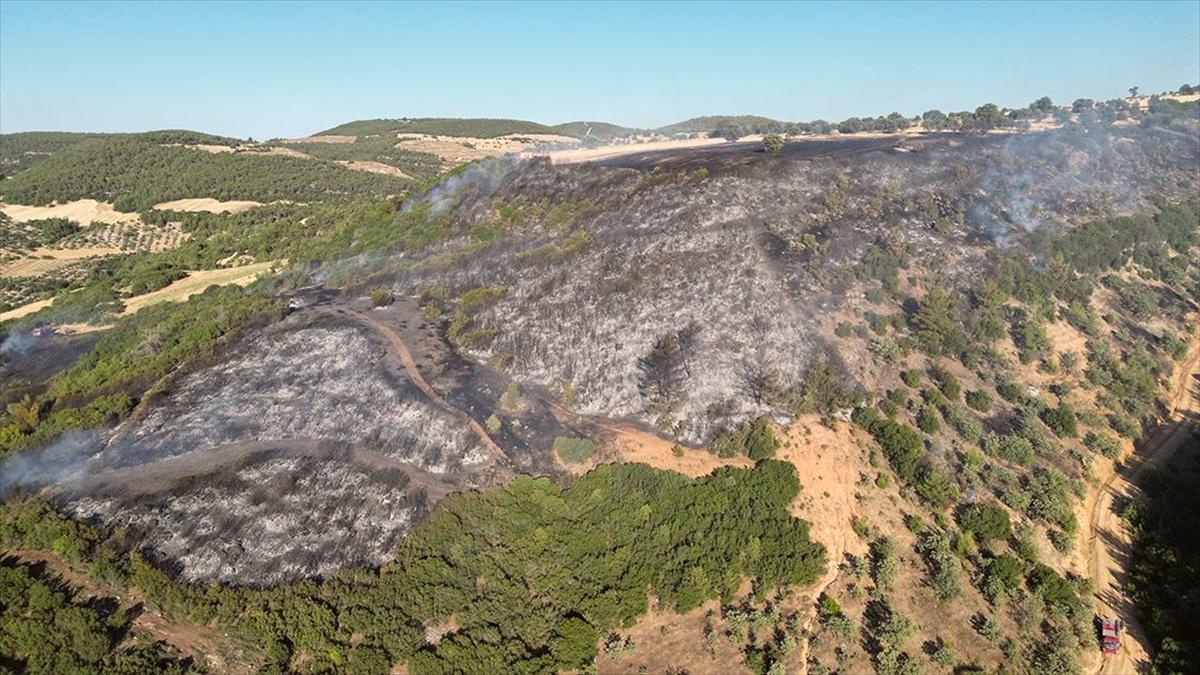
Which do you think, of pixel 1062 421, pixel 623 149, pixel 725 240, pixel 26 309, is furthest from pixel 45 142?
pixel 1062 421

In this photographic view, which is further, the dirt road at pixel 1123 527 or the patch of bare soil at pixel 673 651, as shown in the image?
the dirt road at pixel 1123 527

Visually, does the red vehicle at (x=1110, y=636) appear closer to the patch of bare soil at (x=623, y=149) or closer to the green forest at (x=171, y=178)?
the patch of bare soil at (x=623, y=149)

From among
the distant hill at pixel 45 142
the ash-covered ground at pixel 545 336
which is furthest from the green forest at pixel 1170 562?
the distant hill at pixel 45 142

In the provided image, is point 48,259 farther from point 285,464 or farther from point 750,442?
point 750,442

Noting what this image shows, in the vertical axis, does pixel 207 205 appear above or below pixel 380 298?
above

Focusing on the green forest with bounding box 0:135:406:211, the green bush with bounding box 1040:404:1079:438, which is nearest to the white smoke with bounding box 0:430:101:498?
the green bush with bounding box 1040:404:1079:438
